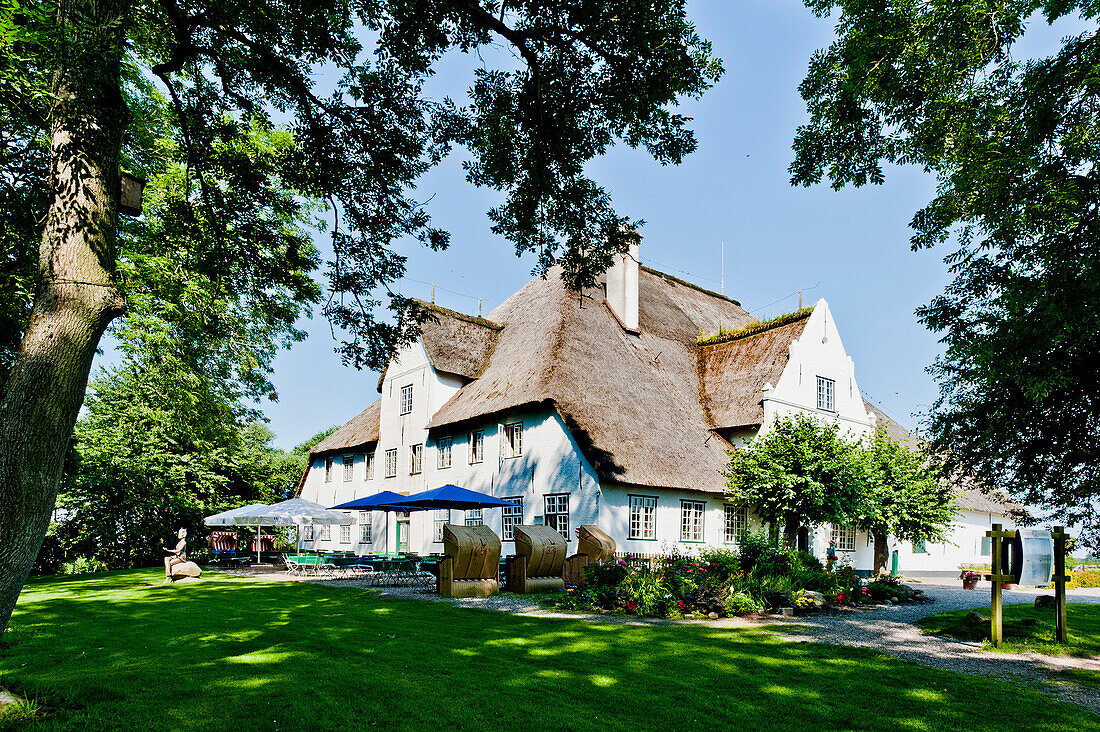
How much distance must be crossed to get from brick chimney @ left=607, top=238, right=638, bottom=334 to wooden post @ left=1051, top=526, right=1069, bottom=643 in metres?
19.2

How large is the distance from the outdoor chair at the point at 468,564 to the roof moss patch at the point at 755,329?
16699 millimetres

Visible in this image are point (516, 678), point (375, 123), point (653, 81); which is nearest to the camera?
point (516, 678)

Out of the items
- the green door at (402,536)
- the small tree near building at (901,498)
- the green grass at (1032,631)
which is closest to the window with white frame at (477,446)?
the green door at (402,536)

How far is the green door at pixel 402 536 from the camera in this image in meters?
29.9

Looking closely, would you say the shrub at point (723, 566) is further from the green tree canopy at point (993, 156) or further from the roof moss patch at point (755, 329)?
the roof moss patch at point (755, 329)

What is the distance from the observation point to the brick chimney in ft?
97.9

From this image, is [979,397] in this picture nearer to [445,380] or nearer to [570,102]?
[570,102]

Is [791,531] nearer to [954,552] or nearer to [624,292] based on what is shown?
[624,292]

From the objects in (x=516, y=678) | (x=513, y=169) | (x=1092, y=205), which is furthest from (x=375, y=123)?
(x=1092, y=205)

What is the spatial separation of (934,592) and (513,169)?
20814 millimetres

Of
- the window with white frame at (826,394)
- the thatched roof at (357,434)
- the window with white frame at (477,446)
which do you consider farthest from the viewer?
the thatched roof at (357,434)

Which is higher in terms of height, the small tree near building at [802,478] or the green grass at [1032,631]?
the small tree near building at [802,478]

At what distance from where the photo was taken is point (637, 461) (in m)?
22.0

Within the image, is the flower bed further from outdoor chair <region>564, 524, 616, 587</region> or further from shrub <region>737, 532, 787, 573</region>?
outdoor chair <region>564, 524, 616, 587</region>
